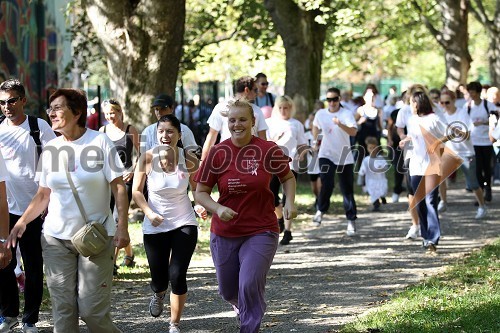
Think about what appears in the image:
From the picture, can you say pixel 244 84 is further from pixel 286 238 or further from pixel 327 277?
pixel 286 238

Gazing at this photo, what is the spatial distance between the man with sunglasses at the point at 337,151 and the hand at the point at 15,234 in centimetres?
814

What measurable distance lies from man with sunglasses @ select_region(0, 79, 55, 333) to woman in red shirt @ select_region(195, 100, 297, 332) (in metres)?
1.76

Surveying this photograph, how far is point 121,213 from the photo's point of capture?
23.2ft

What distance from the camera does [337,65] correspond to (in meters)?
49.1

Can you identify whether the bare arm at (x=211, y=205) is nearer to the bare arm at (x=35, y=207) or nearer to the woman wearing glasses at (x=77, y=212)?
the woman wearing glasses at (x=77, y=212)

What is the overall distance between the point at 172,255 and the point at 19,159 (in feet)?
5.08

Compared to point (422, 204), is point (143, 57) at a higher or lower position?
higher

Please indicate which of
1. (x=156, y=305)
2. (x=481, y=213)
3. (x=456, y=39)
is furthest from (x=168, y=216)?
(x=456, y=39)

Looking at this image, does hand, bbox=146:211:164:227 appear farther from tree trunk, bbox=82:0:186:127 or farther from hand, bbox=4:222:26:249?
tree trunk, bbox=82:0:186:127

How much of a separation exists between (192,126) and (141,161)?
19639mm

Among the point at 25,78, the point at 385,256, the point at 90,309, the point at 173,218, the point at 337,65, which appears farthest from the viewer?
the point at 337,65

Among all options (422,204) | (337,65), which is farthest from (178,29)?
(337,65)

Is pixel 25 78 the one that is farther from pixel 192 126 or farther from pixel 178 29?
pixel 192 126

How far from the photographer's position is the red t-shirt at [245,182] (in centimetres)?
767
